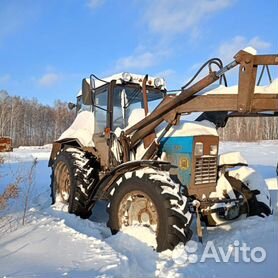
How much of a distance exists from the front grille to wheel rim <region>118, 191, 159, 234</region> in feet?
2.96

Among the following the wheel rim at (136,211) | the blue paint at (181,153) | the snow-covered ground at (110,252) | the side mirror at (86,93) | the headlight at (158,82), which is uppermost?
the headlight at (158,82)

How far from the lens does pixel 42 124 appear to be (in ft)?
207

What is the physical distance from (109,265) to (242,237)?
2.20 metres

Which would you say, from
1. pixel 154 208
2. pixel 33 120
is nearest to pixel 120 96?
pixel 154 208

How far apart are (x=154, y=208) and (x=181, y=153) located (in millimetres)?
1087

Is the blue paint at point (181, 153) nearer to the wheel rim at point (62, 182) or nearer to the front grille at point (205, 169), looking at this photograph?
the front grille at point (205, 169)

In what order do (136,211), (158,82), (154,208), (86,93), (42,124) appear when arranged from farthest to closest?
(42,124) → (158,82) → (86,93) → (136,211) → (154,208)

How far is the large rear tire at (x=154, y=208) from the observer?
4.46 m

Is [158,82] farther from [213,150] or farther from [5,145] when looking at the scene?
[5,145]

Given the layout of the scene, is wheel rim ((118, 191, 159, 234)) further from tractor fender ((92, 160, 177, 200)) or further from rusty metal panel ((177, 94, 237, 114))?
rusty metal panel ((177, 94, 237, 114))

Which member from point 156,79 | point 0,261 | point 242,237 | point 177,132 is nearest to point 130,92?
point 156,79

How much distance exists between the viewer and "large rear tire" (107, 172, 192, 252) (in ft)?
14.6

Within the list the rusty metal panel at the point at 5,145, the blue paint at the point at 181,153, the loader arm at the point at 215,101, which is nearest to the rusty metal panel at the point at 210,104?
the loader arm at the point at 215,101

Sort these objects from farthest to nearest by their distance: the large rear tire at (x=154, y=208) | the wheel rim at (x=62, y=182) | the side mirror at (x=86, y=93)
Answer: the wheel rim at (x=62, y=182) → the side mirror at (x=86, y=93) → the large rear tire at (x=154, y=208)
